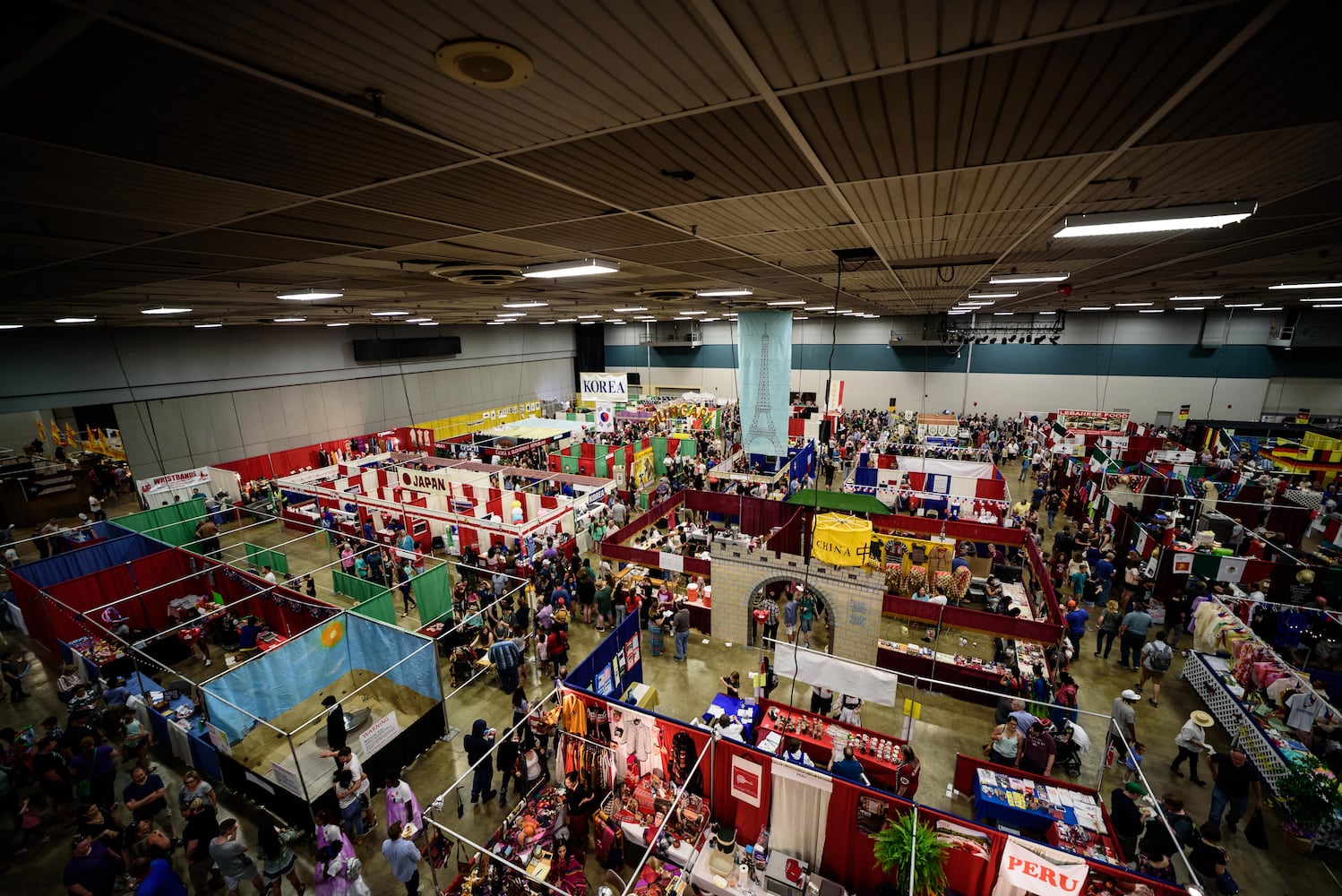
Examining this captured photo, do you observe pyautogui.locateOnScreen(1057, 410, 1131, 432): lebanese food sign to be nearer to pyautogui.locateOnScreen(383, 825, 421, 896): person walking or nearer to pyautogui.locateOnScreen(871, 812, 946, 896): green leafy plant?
pyautogui.locateOnScreen(871, 812, 946, 896): green leafy plant

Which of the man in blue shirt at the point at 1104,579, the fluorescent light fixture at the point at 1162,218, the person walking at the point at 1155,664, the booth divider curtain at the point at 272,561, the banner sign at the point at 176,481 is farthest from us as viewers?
the banner sign at the point at 176,481

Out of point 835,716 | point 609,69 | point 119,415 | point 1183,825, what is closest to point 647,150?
point 609,69

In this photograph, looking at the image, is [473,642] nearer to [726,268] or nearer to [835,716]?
[835,716]

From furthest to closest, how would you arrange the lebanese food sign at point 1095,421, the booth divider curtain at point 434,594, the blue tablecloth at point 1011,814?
the lebanese food sign at point 1095,421 → the booth divider curtain at point 434,594 → the blue tablecloth at point 1011,814

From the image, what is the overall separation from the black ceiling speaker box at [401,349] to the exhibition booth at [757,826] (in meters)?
21.5

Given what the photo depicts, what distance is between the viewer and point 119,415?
53.1 ft

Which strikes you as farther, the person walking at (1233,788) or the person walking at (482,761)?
the person walking at (482,761)

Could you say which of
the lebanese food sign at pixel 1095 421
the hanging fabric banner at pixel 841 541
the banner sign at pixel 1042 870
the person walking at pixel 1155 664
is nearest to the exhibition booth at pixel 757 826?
the banner sign at pixel 1042 870

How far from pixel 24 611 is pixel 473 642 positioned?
8455mm

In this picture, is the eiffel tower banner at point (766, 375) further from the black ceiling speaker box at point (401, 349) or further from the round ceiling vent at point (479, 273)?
the black ceiling speaker box at point (401, 349)

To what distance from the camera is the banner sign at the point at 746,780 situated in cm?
538

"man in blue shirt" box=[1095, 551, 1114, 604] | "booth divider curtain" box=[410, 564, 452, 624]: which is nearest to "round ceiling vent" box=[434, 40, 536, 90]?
"booth divider curtain" box=[410, 564, 452, 624]

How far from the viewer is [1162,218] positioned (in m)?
3.36

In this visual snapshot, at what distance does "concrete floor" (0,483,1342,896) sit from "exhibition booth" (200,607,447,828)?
41 cm
